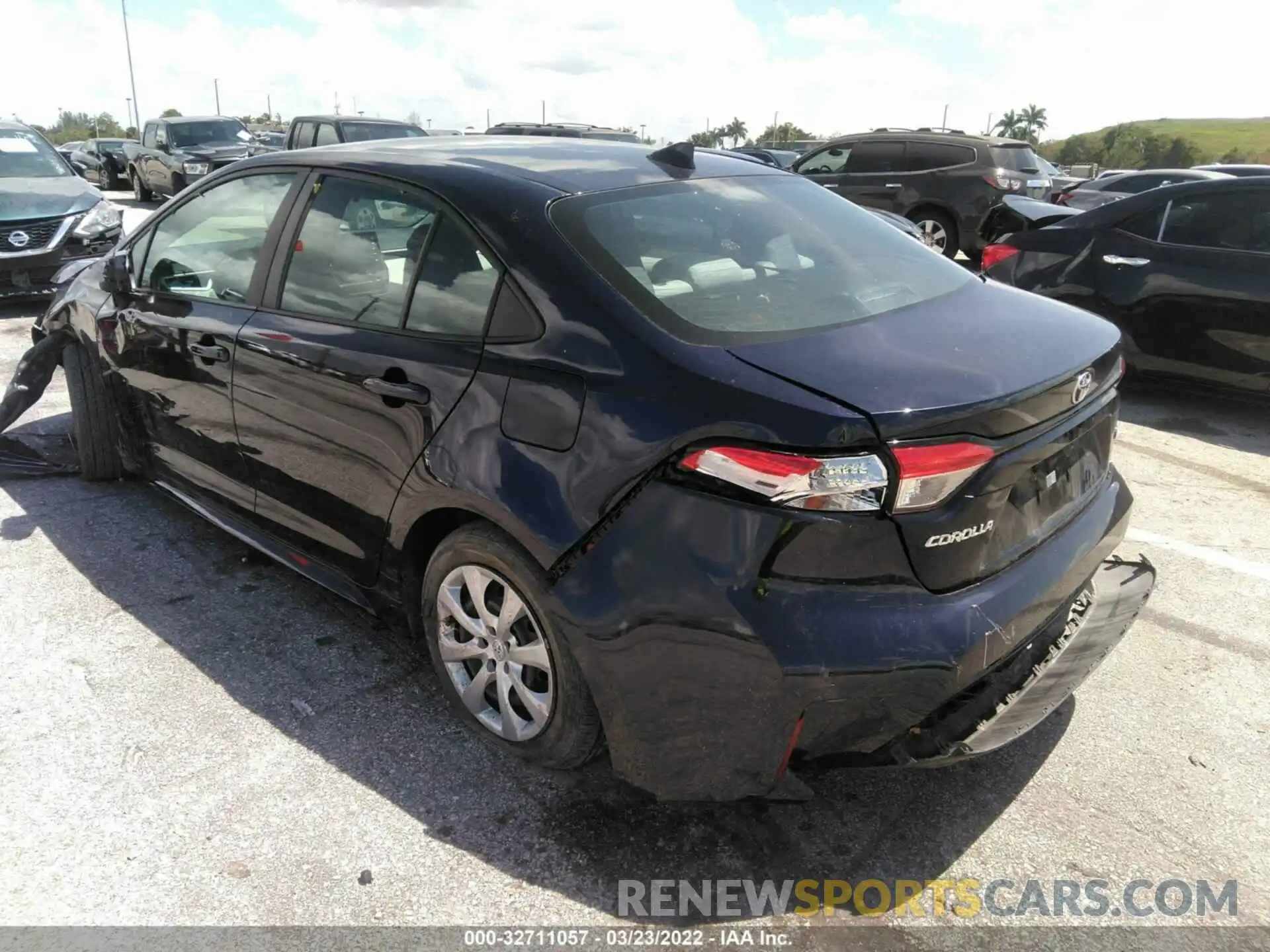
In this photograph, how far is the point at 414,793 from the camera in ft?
8.66

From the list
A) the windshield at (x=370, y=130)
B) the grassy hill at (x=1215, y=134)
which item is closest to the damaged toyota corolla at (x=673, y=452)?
the windshield at (x=370, y=130)

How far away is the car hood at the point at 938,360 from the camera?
205cm

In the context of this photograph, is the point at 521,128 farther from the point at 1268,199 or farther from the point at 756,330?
the point at 756,330

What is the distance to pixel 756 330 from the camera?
234cm

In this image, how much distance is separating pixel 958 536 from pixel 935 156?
11.7 m

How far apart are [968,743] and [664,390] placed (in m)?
1.08

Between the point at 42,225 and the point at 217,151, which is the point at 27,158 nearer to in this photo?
the point at 42,225

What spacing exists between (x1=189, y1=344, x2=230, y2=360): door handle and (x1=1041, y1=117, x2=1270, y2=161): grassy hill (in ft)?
306

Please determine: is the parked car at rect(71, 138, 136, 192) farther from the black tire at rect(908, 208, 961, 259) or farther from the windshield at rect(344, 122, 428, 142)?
the black tire at rect(908, 208, 961, 259)

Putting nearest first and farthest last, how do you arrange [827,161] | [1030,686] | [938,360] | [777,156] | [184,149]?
[938,360], [1030,686], [827,161], [184,149], [777,156]

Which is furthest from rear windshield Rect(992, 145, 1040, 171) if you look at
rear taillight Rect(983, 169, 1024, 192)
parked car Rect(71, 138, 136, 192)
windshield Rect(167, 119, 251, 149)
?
parked car Rect(71, 138, 136, 192)

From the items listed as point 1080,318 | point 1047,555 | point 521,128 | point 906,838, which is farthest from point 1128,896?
point 521,128

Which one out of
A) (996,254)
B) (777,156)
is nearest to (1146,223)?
(996,254)

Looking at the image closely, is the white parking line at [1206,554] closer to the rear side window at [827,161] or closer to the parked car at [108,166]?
the rear side window at [827,161]
